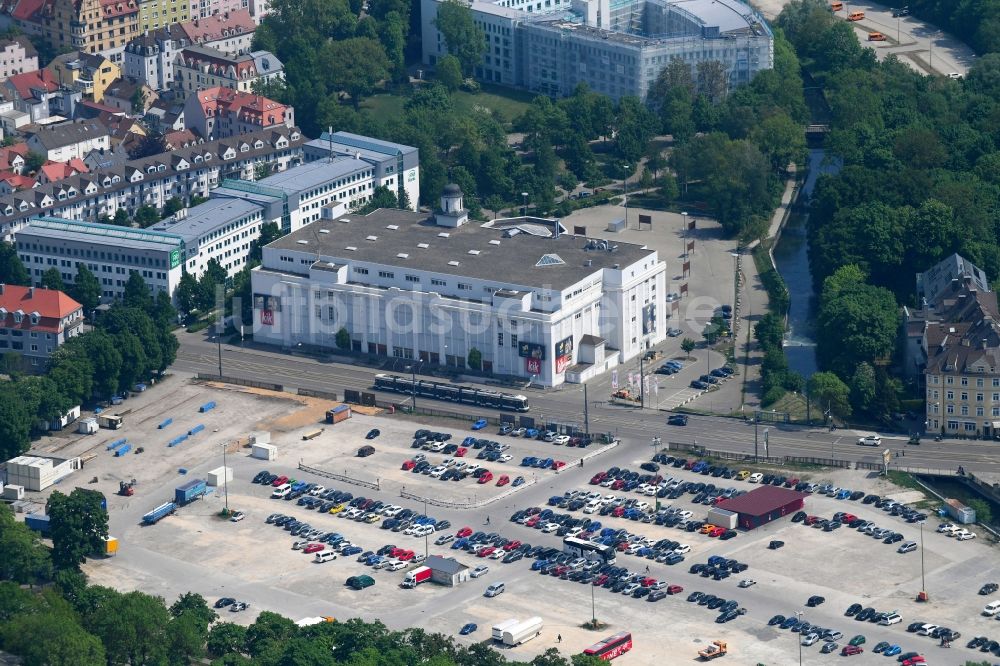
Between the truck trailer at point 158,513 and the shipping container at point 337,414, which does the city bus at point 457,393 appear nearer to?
the shipping container at point 337,414

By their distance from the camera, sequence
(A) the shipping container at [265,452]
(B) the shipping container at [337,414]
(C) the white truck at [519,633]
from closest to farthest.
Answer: (C) the white truck at [519,633], (A) the shipping container at [265,452], (B) the shipping container at [337,414]

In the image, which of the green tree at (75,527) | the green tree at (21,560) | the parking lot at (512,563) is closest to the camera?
the parking lot at (512,563)

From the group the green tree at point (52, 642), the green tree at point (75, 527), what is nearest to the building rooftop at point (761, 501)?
the green tree at point (75, 527)

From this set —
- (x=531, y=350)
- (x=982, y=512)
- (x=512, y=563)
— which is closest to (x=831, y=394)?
(x=982, y=512)

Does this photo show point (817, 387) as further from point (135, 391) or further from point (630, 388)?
point (135, 391)

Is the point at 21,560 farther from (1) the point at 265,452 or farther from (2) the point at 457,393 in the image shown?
(2) the point at 457,393

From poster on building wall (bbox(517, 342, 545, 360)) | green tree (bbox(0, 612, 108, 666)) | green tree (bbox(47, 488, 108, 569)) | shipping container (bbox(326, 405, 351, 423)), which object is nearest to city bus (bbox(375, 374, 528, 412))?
poster on building wall (bbox(517, 342, 545, 360))

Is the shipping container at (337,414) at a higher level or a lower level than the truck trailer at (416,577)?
lower

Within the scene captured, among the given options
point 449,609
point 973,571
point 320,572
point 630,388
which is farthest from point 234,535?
point 973,571
